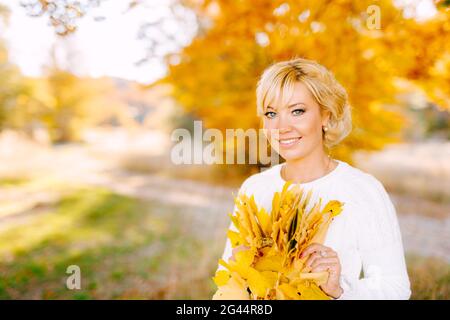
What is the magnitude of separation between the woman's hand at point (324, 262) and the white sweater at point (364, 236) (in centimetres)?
13

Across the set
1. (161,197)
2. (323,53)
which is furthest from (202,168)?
(323,53)

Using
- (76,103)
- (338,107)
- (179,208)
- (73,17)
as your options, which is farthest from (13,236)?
(76,103)

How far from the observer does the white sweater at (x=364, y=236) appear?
4.23 ft

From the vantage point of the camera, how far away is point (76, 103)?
18.9m

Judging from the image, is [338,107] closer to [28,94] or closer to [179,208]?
[179,208]

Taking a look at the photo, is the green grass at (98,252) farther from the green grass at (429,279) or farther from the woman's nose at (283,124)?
the woman's nose at (283,124)

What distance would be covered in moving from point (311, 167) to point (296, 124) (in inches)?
7.0

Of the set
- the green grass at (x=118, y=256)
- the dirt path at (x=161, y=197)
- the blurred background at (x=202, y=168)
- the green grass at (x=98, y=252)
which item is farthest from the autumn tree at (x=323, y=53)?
the green grass at (x=98, y=252)

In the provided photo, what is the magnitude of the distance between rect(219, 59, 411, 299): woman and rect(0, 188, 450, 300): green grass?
1819 mm

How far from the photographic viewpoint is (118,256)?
5.45 metres

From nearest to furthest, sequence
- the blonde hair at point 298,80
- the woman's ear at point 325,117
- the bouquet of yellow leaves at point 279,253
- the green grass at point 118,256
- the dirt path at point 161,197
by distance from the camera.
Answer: the bouquet of yellow leaves at point 279,253 → the blonde hair at point 298,80 → the woman's ear at point 325,117 → the green grass at point 118,256 → the dirt path at point 161,197

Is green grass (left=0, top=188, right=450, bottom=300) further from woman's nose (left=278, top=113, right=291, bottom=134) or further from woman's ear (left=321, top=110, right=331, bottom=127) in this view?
woman's nose (left=278, top=113, right=291, bottom=134)

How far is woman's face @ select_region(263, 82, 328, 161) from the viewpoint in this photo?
144cm
